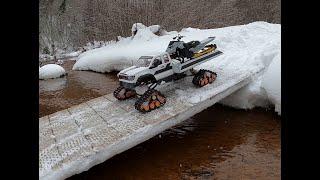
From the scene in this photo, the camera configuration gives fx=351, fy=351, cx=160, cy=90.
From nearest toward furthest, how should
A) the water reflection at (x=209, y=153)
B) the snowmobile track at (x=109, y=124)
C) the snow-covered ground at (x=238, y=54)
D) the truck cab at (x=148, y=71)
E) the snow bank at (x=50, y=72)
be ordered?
the snowmobile track at (x=109, y=124) < the water reflection at (x=209, y=153) < the truck cab at (x=148, y=71) < the snow-covered ground at (x=238, y=54) < the snow bank at (x=50, y=72)

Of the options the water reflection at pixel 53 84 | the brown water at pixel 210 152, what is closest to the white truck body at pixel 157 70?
the brown water at pixel 210 152

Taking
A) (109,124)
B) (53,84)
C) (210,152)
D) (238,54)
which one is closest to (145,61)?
(109,124)

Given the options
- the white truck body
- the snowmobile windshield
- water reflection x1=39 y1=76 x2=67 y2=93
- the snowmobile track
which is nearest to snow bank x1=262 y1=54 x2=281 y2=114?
the snowmobile track

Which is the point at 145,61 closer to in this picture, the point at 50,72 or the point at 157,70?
the point at 157,70

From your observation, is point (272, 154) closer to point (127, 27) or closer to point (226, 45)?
point (226, 45)

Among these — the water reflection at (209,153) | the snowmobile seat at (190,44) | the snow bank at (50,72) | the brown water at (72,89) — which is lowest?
the water reflection at (209,153)

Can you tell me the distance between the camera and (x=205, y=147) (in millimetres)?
8320

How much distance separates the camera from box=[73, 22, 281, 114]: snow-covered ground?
10.2m

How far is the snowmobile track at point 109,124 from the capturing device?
677 centimetres

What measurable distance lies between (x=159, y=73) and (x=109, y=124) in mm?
2070

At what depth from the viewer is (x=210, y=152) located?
26.4ft

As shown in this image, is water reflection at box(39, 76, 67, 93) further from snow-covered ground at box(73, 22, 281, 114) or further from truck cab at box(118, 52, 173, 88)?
truck cab at box(118, 52, 173, 88)

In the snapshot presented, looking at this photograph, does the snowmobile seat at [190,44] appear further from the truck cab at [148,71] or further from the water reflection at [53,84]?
the water reflection at [53,84]

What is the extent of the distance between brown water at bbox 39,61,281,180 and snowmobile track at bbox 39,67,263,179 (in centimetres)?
64
